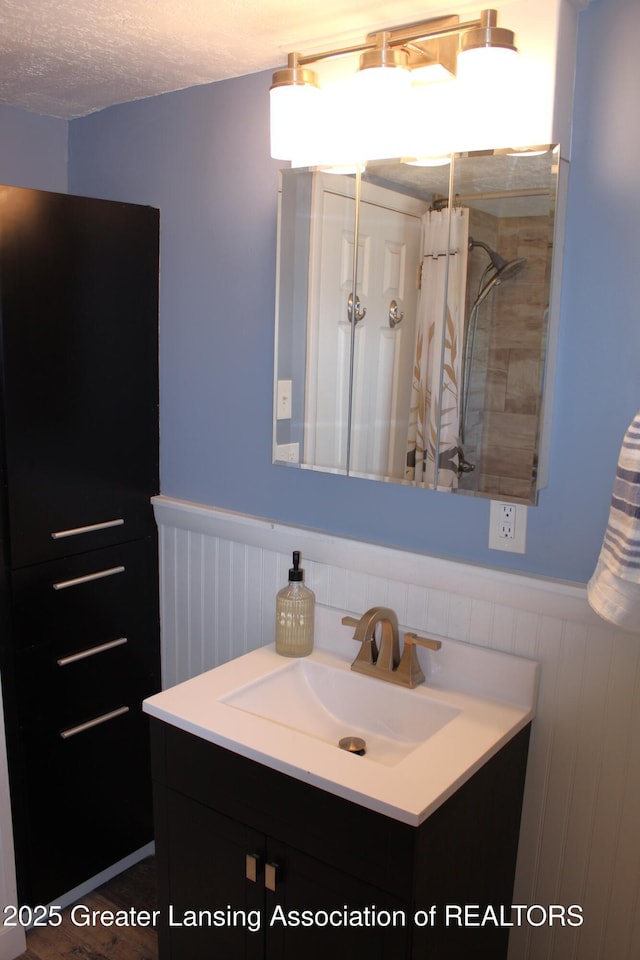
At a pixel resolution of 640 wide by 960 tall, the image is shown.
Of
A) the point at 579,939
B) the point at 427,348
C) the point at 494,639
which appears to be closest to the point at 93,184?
the point at 427,348

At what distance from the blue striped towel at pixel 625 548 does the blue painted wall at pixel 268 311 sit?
27 cm

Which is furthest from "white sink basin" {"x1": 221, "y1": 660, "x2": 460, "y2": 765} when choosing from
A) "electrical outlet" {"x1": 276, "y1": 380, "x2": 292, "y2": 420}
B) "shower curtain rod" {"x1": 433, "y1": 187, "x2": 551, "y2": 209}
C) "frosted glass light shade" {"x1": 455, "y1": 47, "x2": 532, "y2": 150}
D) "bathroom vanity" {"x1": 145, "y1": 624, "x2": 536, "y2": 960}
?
"frosted glass light shade" {"x1": 455, "y1": 47, "x2": 532, "y2": 150}

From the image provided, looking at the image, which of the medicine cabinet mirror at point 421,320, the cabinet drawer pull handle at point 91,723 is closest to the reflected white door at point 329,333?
the medicine cabinet mirror at point 421,320

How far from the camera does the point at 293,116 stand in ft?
5.75

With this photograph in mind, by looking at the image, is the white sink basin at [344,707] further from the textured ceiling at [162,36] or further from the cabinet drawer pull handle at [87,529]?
the textured ceiling at [162,36]

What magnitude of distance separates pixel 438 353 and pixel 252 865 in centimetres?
106

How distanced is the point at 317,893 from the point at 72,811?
99cm

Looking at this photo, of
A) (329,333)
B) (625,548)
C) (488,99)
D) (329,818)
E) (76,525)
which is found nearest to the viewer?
(625,548)

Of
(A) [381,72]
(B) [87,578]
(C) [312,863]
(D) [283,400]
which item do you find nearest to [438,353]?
(D) [283,400]

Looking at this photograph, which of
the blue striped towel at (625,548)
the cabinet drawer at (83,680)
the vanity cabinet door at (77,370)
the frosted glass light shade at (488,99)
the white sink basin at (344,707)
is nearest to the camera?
the blue striped towel at (625,548)

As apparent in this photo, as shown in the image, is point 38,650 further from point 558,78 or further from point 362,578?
point 558,78

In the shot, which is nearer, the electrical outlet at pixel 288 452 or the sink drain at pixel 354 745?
the sink drain at pixel 354 745

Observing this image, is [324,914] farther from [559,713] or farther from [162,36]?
[162,36]

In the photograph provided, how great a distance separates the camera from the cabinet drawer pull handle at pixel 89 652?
6.93 ft
